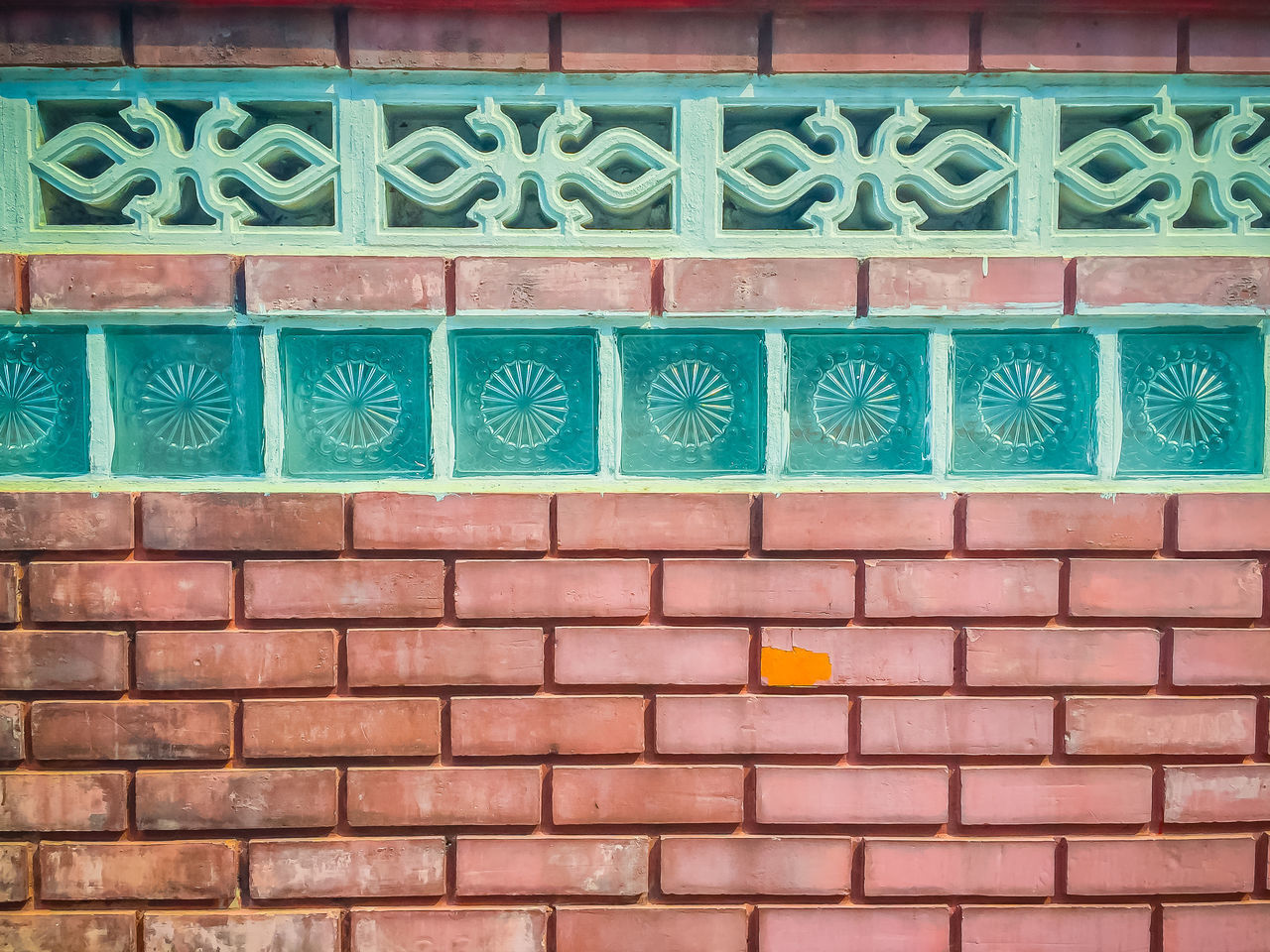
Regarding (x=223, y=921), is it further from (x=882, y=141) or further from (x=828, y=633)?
(x=882, y=141)

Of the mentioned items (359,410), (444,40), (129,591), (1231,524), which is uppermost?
(444,40)

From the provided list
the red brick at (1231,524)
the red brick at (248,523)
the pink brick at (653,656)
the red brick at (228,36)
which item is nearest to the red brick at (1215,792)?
the red brick at (1231,524)

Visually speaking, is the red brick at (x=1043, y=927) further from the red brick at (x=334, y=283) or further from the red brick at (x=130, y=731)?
the red brick at (x=334, y=283)

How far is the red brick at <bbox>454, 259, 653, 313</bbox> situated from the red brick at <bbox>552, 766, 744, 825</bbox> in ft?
3.26

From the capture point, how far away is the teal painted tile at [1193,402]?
156 cm

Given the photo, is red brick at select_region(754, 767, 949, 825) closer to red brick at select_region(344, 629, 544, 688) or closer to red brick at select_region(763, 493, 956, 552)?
red brick at select_region(763, 493, 956, 552)

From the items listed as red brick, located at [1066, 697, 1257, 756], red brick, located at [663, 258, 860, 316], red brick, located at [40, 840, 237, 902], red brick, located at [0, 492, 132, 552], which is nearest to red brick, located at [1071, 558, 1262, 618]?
red brick, located at [1066, 697, 1257, 756]

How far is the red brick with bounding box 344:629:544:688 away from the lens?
1506mm

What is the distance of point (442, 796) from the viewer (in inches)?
60.1

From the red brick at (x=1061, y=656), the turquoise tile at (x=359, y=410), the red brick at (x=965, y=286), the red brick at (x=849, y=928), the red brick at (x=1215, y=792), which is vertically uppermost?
the red brick at (x=965, y=286)

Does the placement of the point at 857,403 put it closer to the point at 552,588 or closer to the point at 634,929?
the point at 552,588

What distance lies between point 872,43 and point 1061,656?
1.37 m

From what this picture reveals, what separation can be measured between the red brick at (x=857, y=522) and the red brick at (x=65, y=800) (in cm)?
150

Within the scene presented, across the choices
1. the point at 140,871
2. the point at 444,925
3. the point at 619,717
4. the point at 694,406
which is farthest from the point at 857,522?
the point at 140,871
